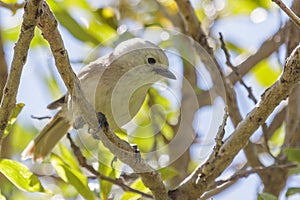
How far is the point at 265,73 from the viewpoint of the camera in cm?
506

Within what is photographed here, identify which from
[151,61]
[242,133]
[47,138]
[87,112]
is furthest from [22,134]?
[242,133]

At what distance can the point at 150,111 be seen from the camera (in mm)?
4441

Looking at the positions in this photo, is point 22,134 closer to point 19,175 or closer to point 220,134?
point 19,175

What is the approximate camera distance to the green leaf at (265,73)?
16.5 feet

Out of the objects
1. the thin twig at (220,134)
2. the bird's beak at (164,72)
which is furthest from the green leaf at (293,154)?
the bird's beak at (164,72)

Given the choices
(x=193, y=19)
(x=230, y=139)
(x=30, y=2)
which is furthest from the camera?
(x=193, y=19)

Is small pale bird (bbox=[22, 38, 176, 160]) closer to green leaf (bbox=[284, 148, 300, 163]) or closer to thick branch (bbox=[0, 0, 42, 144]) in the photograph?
green leaf (bbox=[284, 148, 300, 163])

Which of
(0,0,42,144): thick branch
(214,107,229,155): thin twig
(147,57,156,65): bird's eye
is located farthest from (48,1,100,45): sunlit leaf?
(0,0,42,144): thick branch

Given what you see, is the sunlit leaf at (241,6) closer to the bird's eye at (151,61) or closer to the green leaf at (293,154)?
the bird's eye at (151,61)

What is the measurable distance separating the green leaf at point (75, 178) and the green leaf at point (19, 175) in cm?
21

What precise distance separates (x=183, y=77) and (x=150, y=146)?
0.54 metres

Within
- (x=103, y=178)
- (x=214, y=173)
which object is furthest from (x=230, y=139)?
(x=103, y=178)

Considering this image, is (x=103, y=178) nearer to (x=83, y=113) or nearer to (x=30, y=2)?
(x=83, y=113)

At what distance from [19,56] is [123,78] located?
60.4 inches
